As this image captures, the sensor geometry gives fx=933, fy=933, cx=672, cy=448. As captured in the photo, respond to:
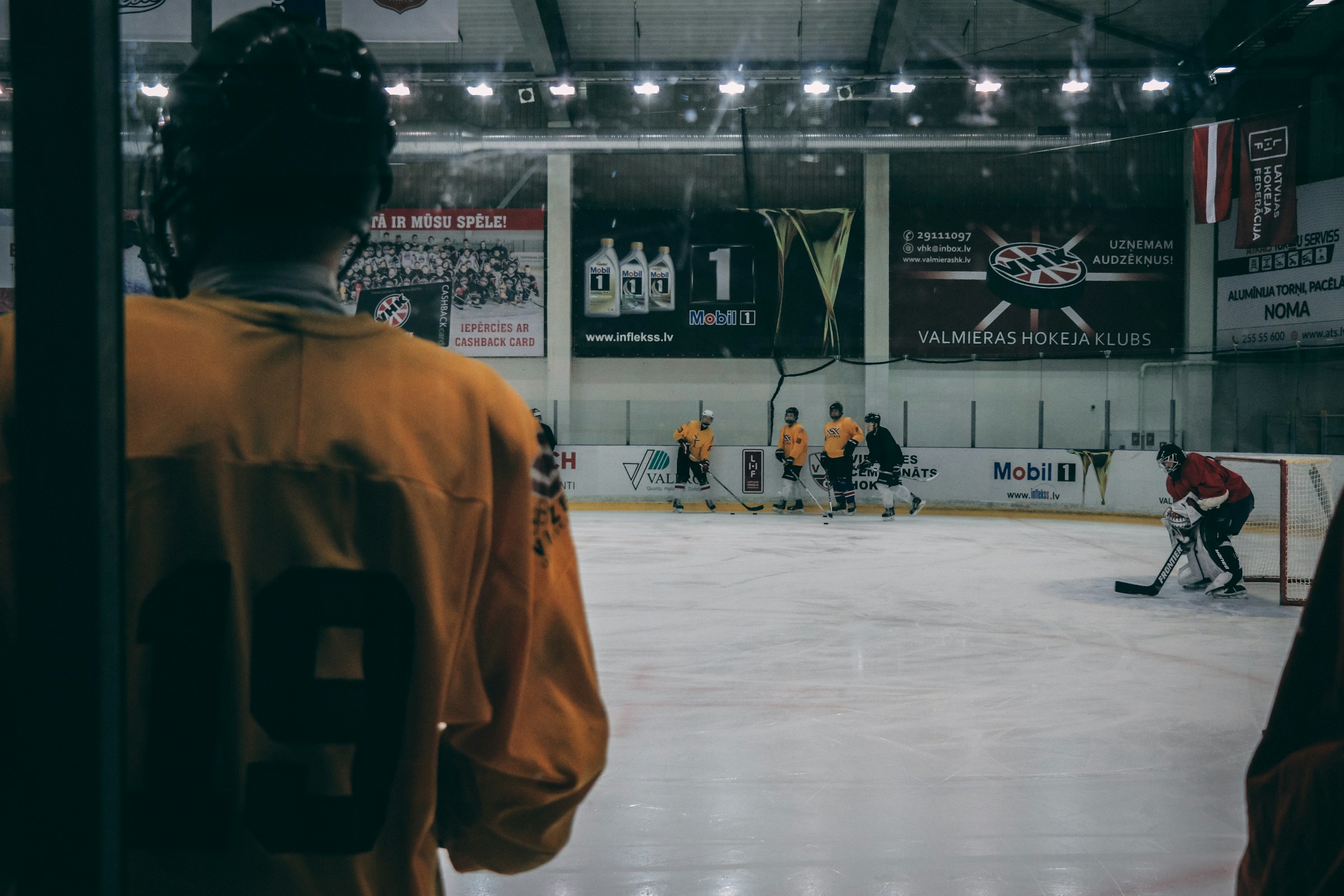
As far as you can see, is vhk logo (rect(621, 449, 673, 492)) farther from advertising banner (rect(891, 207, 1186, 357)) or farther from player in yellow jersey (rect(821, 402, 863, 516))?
advertising banner (rect(891, 207, 1186, 357))

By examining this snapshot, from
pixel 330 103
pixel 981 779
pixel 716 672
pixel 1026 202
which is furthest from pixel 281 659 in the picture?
pixel 1026 202

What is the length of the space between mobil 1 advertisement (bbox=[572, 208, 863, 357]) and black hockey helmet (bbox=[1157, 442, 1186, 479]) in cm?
967

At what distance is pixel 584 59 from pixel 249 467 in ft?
55.7

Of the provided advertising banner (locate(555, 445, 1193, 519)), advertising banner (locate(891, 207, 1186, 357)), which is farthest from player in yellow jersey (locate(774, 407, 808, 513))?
advertising banner (locate(891, 207, 1186, 357))

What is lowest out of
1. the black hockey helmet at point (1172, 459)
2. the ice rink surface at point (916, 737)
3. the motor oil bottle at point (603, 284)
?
the ice rink surface at point (916, 737)

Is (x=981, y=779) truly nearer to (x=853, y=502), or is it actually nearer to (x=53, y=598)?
(x=53, y=598)

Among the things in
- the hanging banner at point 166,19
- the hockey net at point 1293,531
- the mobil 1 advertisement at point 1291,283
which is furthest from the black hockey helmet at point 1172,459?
the mobil 1 advertisement at point 1291,283

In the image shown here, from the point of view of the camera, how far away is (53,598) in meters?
0.83

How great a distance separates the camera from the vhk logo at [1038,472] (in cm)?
1475

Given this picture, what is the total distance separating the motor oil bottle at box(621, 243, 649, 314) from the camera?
17.1m

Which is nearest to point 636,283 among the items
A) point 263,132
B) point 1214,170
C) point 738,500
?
point 738,500

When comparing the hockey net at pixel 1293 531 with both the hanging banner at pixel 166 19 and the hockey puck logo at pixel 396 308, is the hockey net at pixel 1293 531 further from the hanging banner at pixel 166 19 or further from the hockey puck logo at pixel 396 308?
the hockey puck logo at pixel 396 308

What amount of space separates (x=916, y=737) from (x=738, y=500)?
1153cm

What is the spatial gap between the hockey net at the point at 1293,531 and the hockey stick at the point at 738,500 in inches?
285
